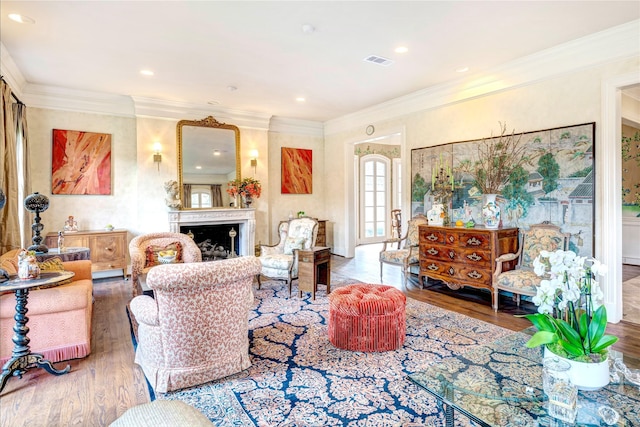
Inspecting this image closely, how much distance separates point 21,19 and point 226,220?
405cm

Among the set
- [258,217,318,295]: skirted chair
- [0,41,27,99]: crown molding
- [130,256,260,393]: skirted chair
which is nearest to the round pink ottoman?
[130,256,260,393]: skirted chair

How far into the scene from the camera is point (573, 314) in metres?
1.77

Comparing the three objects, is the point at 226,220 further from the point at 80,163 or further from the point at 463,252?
the point at 463,252

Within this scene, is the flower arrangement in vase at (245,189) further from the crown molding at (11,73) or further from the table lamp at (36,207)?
the table lamp at (36,207)

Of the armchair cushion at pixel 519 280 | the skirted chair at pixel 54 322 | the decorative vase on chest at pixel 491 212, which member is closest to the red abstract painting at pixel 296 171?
the decorative vase on chest at pixel 491 212

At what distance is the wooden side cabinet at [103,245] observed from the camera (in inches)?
210

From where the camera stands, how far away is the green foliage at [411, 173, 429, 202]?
572 centimetres

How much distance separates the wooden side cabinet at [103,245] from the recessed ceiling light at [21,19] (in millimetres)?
3058

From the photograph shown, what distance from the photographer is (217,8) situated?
3.13 m

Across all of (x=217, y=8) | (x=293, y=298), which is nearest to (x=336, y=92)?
(x=217, y=8)

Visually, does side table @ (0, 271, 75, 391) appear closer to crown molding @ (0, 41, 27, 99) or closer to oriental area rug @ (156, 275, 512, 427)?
oriental area rug @ (156, 275, 512, 427)

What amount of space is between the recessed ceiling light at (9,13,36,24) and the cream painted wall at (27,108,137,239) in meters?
2.63

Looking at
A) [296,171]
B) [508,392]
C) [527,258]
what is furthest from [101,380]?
[296,171]

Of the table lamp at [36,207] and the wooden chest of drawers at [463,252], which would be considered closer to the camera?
the table lamp at [36,207]
